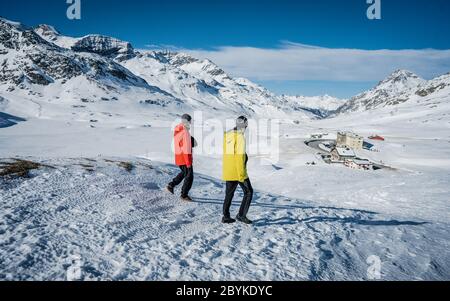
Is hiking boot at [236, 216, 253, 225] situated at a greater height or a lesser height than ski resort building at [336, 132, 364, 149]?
Result: lesser

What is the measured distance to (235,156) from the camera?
8.23 metres

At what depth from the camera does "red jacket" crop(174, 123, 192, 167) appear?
10008 mm

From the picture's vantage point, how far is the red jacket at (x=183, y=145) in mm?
10008

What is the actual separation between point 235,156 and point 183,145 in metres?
2.37

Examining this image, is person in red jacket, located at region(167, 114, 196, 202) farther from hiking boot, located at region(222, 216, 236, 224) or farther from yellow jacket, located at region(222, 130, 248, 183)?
hiking boot, located at region(222, 216, 236, 224)

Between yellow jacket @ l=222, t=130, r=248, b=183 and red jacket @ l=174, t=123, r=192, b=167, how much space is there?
2.03m

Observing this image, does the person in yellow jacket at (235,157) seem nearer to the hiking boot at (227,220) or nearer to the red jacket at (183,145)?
the hiking boot at (227,220)

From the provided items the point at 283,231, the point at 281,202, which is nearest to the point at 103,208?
the point at 283,231

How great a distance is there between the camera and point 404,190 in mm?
19250

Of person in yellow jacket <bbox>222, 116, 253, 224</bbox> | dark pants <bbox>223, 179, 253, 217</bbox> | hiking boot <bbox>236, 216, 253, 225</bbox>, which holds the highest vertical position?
person in yellow jacket <bbox>222, 116, 253, 224</bbox>

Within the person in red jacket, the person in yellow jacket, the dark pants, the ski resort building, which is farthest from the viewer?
the ski resort building

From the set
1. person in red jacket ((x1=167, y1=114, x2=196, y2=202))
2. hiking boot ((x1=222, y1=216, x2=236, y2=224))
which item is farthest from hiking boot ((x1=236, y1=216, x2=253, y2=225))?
person in red jacket ((x1=167, y1=114, x2=196, y2=202))

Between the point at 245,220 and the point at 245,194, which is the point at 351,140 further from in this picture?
the point at 245,194
